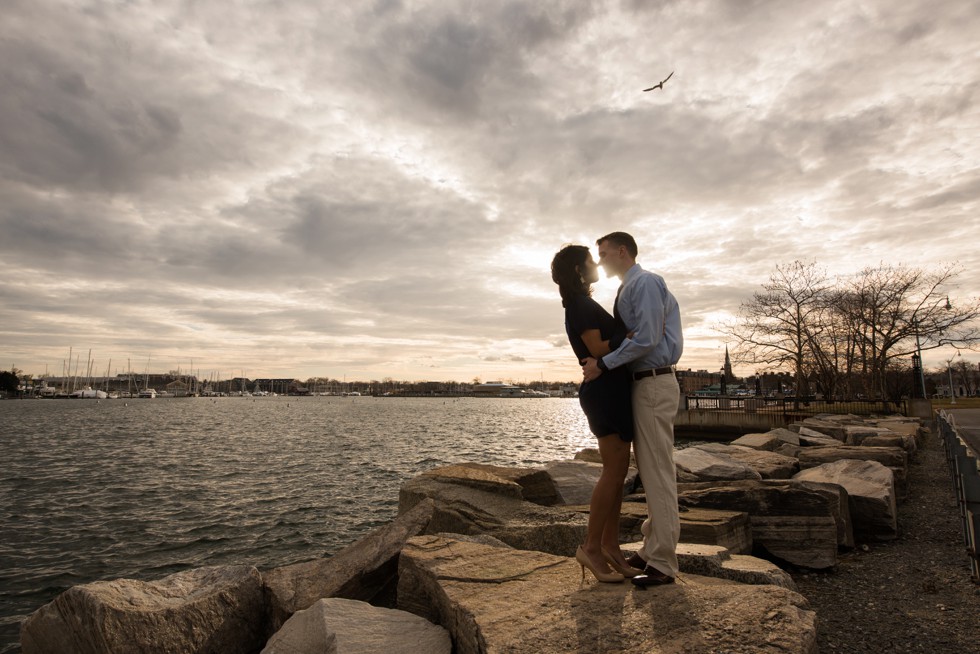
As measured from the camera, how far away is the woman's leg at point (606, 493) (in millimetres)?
3531

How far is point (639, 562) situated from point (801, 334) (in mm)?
42378

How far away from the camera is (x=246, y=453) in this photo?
2545cm

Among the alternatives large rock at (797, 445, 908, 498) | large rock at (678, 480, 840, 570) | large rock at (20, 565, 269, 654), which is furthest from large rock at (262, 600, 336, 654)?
large rock at (797, 445, 908, 498)

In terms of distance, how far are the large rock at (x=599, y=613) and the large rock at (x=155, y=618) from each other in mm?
2076

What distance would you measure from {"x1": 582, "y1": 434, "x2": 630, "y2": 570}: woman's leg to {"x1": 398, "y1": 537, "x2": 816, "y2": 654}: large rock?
231 millimetres

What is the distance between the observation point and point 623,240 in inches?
151

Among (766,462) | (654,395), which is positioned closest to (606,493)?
(654,395)

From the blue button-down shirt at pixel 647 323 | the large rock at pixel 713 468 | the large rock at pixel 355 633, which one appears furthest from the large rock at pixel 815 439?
the large rock at pixel 355 633

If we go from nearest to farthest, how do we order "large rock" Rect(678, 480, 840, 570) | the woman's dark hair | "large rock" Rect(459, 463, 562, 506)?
the woman's dark hair < "large rock" Rect(678, 480, 840, 570) < "large rock" Rect(459, 463, 562, 506)

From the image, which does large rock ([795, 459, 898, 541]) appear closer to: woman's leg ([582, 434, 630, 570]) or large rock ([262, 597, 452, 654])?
woman's leg ([582, 434, 630, 570])

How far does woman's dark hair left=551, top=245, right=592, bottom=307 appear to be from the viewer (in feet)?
12.4

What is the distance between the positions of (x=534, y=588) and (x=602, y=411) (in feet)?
4.23

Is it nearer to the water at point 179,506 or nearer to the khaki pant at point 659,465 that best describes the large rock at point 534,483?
the water at point 179,506

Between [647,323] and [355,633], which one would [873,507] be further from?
[355,633]
